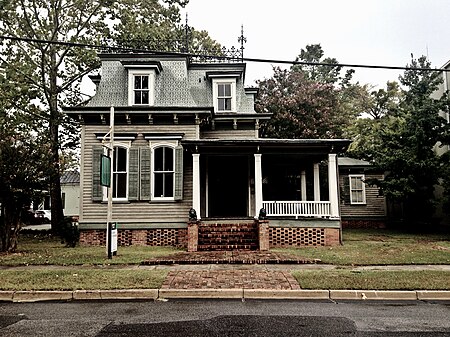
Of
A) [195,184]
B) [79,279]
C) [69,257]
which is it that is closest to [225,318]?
[79,279]

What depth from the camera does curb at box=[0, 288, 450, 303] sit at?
7203 millimetres

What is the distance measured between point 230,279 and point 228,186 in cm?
899

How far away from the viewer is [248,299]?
7121 millimetres

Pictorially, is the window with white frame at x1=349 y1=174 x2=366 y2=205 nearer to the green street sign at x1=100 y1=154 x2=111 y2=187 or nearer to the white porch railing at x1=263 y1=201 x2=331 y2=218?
the white porch railing at x1=263 y1=201 x2=331 y2=218

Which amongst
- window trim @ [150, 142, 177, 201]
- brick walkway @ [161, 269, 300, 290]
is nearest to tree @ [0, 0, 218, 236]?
window trim @ [150, 142, 177, 201]

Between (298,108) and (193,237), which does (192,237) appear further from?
(298,108)

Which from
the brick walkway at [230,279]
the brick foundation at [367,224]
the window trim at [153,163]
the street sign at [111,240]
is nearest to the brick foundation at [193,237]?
the window trim at [153,163]

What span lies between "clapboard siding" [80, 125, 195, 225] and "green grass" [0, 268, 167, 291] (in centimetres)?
586

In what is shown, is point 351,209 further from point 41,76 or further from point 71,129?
point 41,76

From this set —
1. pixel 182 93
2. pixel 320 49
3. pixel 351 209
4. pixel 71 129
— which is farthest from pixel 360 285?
pixel 320 49

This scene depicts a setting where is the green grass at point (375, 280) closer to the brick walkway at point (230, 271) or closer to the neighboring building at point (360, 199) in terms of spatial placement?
the brick walkway at point (230, 271)

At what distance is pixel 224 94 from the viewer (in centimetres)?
1773

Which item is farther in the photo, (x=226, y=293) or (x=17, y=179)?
(x=17, y=179)

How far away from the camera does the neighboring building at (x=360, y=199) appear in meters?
22.5
